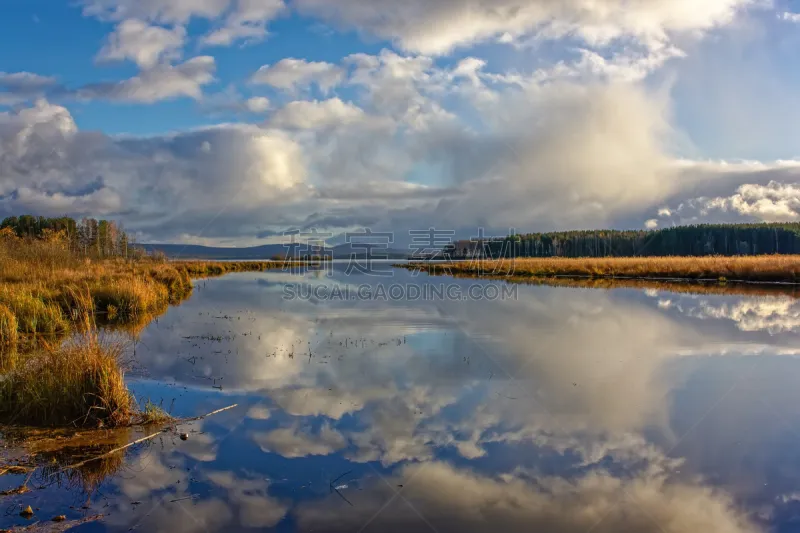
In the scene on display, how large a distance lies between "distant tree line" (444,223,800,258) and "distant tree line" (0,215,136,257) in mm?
57257

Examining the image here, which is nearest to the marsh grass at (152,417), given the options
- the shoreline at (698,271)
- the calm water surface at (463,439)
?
the calm water surface at (463,439)

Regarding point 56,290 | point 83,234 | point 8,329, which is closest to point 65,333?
point 8,329

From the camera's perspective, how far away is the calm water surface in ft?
15.3

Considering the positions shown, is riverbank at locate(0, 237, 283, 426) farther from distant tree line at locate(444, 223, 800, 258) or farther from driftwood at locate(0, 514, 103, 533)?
distant tree line at locate(444, 223, 800, 258)

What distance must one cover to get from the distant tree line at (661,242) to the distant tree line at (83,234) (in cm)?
5726

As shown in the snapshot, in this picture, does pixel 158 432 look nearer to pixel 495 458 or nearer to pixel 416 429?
pixel 416 429

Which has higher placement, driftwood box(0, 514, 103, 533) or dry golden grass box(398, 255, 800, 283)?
dry golden grass box(398, 255, 800, 283)

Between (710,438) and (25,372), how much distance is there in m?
7.86

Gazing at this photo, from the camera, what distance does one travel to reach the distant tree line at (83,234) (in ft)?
113

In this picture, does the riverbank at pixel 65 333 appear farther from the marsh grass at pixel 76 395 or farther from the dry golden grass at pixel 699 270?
the dry golden grass at pixel 699 270

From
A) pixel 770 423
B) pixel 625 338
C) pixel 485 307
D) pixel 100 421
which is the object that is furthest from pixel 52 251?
pixel 770 423

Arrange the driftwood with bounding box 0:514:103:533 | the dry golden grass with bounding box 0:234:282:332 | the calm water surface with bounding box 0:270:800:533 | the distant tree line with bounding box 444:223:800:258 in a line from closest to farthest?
the driftwood with bounding box 0:514:103:533 < the calm water surface with bounding box 0:270:800:533 < the dry golden grass with bounding box 0:234:282:332 < the distant tree line with bounding box 444:223:800:258

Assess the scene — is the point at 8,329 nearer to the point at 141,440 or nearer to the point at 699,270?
the point at 141,440

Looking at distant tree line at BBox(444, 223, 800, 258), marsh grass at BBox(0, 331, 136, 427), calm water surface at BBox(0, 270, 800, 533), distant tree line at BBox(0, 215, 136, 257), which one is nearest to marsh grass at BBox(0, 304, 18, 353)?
calm water surface at BBox(0, 270, 800, 533)
